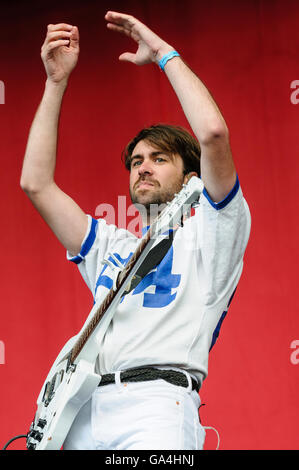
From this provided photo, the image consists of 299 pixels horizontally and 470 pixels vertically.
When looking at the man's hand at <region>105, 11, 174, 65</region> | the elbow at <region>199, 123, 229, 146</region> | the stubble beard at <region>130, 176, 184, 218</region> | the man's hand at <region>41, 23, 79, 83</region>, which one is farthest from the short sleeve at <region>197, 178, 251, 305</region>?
the man's hand at <region>41, 23, 79, 83</region>

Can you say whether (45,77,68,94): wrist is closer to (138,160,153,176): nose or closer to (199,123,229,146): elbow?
(138,160,153,176): nose

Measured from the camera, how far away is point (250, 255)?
7.96 feet

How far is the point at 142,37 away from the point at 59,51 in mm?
297

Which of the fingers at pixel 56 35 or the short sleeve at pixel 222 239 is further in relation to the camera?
the fingers at pixel 56 35

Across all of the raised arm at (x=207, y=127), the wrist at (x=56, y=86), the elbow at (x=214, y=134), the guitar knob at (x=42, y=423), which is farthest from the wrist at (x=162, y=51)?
the guitar knob at (x=42, y=423)

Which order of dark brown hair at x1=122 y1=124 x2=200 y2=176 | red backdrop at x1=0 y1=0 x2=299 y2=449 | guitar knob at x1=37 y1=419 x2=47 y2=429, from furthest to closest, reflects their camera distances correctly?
red backdrop at x1=0 y1=0 x2=299 y2=449
dark brown hair at x1=122 y1=124 x2=200 y2=176
guitar knob at x1=37 y1=419 x2=47 y2=429

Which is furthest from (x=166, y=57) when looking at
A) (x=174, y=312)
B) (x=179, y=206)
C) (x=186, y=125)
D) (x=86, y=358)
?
Answer: (x=186, y=125)

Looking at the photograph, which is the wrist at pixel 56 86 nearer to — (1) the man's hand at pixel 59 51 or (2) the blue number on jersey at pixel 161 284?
(1) the man's hand at pixel 59 51

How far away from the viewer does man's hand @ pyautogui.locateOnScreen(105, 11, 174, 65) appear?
149 cm

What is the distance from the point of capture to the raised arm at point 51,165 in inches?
67.1

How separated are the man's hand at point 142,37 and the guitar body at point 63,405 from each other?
0.67 m

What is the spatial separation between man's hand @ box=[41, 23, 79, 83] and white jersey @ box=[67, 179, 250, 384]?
50 cm
